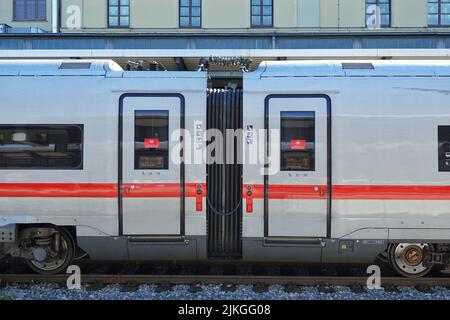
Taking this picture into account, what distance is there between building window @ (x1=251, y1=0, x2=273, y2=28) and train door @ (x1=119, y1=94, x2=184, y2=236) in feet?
65.7

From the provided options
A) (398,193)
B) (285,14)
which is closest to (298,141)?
(398,193)

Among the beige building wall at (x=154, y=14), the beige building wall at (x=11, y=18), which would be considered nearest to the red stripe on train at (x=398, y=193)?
the beige building wall at (x=154, y=14)

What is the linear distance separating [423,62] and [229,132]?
3.12 meters

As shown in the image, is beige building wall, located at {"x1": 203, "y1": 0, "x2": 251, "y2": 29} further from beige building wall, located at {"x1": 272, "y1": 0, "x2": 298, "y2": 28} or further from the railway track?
the railway track

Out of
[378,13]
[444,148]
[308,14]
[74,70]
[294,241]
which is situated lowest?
[294,241]

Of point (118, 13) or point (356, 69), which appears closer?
point (356, 69)

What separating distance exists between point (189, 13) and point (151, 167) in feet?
68.0

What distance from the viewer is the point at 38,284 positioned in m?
7.17

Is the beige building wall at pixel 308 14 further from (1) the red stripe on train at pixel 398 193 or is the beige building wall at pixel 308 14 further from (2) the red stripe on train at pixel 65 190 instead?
(2) the red stripe on train at pixel 65 190

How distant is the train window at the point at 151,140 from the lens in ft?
22.9

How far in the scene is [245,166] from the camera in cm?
695

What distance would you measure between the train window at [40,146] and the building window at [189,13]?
20.1 meters

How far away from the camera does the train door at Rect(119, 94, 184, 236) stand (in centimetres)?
695

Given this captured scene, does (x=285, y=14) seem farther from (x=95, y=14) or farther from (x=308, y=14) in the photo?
(x=95, y=14)
